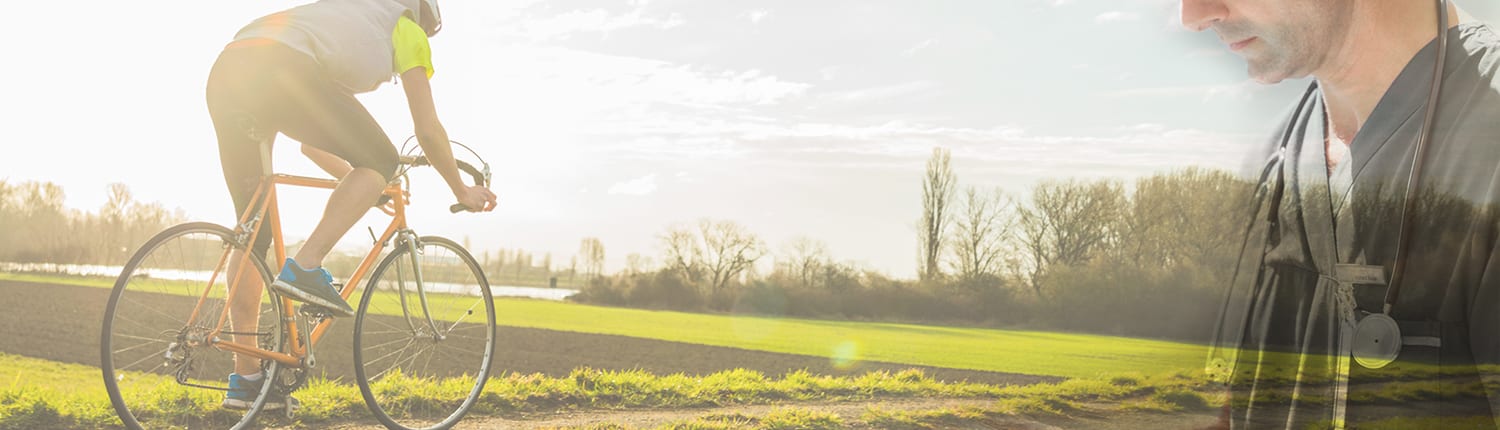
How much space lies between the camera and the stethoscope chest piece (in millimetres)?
1707

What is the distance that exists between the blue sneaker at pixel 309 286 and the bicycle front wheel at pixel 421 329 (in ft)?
0.94

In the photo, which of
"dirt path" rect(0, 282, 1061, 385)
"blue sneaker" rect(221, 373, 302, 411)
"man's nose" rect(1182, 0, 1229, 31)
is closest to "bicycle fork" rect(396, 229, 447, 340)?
"blue sneaker" rect(221, 373, 302, 411)

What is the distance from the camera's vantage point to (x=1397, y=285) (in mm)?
→ 1712

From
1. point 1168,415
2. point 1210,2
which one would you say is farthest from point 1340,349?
point 1168,415

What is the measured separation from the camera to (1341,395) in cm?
185

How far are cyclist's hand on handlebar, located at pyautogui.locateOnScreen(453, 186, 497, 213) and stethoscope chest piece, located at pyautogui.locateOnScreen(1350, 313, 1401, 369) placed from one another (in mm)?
2981

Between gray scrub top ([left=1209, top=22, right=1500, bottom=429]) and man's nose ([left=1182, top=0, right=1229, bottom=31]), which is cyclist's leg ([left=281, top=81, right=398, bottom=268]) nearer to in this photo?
man's nose ([left=1182, top=0, right=1229, bottom=31])

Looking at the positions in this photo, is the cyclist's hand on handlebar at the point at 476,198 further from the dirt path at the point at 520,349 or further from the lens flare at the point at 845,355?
the lens flare at the point at 845,355

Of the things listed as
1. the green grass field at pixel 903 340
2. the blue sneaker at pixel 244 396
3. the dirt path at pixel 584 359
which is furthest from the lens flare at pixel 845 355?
the blue sneaker at pixel 244 396

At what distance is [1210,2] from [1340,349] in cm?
74

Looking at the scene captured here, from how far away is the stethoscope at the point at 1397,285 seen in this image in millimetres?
1703

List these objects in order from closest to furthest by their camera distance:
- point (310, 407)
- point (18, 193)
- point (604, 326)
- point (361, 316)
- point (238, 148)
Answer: point (238, 148) < point (361, 316) < point (310, 407) < point (18, 193) < point (604, 326)

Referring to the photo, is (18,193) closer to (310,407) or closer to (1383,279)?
(310,407)

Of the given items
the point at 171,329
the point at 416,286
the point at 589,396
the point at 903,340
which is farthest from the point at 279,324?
the point at 903,340
